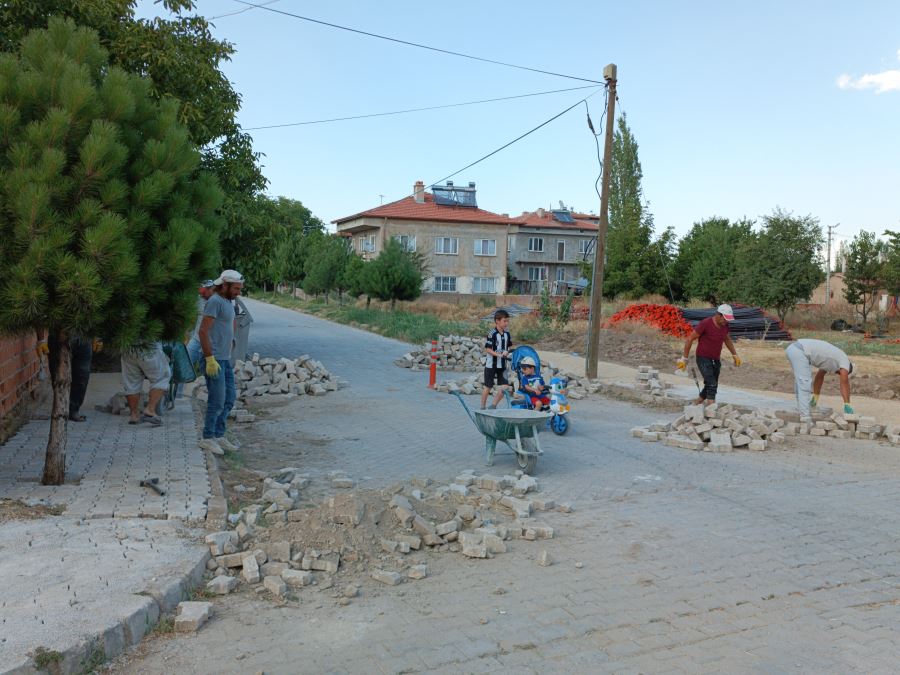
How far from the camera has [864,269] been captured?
45531 millimetres

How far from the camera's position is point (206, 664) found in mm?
3844

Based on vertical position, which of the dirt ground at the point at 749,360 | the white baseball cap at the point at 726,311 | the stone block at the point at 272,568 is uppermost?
the white baseball cap at the point at 726,311

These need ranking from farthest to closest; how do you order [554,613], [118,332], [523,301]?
[523,301]
[118,332]
[554,613]

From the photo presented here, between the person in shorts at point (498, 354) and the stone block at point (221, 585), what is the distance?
20.3 ft

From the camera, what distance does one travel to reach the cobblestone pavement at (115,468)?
19.8ft

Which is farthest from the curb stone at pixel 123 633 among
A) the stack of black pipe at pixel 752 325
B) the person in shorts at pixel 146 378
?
the stack of black pipe at pixel 752 325

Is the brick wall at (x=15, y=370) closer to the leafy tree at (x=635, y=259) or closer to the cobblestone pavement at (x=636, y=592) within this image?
the cobblestone pavement at (x=636, y=592)

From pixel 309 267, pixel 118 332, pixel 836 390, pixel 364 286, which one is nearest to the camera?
pixel 118 332

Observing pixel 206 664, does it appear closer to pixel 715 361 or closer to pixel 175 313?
pixel 175 313

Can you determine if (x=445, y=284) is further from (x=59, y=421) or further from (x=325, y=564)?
(x=325, y=564)

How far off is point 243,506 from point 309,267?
5163cm

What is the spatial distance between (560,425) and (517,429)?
2.68 meters

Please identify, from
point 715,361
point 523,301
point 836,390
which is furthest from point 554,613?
point 523,301

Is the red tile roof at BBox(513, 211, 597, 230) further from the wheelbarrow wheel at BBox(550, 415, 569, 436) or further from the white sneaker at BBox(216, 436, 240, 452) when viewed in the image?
the white sneaker at BBox(216, 436, 240, 452)
